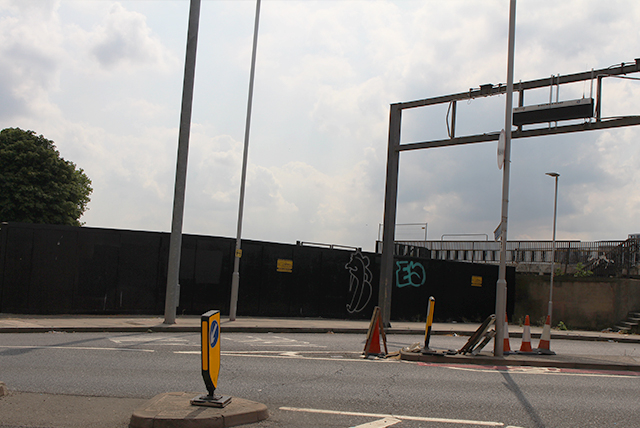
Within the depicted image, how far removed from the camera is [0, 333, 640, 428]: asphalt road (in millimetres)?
6130

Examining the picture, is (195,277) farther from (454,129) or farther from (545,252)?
(545,252)

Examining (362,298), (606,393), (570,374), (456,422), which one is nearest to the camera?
(456,422)

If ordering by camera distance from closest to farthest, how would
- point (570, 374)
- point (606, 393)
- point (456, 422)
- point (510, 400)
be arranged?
point (456, 422) < point (510, 400) < point (606, 393) < point (570, 374)

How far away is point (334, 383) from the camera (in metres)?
7.81

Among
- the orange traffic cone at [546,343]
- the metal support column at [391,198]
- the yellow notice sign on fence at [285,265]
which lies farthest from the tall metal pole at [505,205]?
the yellow notice sign on fence at [285,265]

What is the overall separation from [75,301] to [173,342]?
5939mm

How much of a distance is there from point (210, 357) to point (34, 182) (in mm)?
35344

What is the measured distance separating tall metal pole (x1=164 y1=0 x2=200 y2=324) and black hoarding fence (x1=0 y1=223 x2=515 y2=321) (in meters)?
2.42

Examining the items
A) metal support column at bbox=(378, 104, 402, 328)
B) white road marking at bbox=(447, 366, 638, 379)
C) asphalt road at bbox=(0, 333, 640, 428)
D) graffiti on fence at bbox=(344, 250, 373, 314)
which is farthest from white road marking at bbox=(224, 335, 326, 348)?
graffiti on fence at bbox=(344, 250, 373, 314)

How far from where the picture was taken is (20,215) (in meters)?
34.9

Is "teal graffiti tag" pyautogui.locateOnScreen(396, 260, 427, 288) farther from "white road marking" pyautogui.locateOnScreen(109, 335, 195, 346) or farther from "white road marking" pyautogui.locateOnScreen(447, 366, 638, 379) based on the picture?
"white road marking" pyautogui.locateOnScreen(447, 366, 638, 379)

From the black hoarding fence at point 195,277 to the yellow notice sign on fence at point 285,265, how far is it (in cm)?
4

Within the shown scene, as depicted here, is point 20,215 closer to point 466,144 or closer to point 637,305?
point 466,144

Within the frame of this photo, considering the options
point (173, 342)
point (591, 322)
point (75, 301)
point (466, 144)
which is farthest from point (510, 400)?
point (591, 322)
